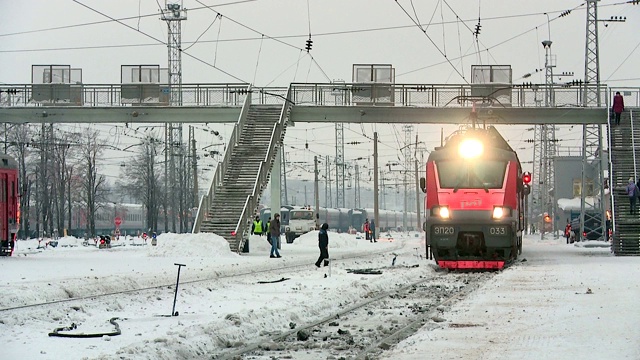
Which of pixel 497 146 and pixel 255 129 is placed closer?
pixel 497 146

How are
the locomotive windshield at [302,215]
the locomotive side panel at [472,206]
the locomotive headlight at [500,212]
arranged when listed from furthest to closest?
the locomotive windshield at [302,215], the locomotive headlight at [500,212], the locomotive side panel at [472,206]

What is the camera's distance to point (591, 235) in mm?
72750

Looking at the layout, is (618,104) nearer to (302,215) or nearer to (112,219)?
(302,215)

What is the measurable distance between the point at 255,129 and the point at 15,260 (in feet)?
52.1

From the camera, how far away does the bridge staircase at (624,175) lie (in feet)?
132

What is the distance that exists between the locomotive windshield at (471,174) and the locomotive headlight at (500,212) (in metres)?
0.70

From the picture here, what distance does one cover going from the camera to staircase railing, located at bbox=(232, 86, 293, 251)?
43.0 metres

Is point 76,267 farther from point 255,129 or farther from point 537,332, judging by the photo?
point 537,332

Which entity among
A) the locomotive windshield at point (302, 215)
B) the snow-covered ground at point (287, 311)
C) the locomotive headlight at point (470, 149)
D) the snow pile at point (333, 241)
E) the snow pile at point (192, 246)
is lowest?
the snow pile at point (333, 241)

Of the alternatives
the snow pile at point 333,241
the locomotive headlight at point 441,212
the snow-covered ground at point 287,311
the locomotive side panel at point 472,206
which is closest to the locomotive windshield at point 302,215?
Result: the snow pile at point 333,241

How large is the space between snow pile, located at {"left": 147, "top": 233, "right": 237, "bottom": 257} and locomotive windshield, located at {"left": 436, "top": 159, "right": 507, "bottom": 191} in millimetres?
12163

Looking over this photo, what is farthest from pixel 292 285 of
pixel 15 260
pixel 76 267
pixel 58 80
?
pixel 58 80

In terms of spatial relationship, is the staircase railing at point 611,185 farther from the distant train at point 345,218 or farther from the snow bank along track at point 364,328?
the distant train at point 345,218

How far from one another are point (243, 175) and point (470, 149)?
17170mm
